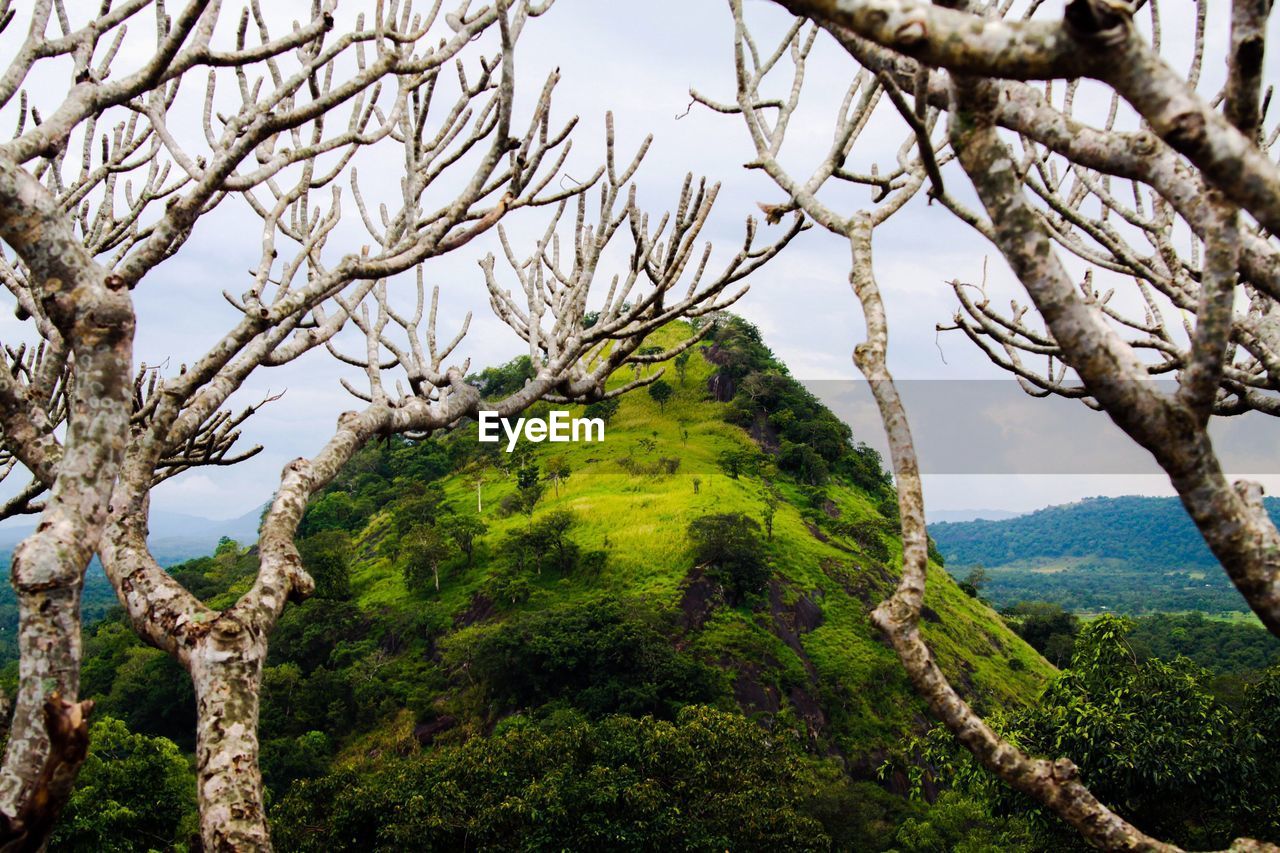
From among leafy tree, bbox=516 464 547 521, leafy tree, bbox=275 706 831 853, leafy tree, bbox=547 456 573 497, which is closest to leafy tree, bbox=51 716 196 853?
leafy tree, bbox=275 706 831 853

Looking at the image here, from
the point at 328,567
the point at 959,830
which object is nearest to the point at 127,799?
the point at 959,830

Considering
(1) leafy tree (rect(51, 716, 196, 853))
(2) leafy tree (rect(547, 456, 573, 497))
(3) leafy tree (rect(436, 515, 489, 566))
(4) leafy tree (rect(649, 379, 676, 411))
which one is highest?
(4) leafy tree (rect(649, 379, 676, 411))

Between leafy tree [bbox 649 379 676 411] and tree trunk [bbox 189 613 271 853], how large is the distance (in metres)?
71.9

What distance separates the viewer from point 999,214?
229cm

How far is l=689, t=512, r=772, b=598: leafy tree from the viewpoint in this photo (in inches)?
1794

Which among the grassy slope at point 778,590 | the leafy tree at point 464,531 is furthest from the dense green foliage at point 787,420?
the leafy tree at point 464,531

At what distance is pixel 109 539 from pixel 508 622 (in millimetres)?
40927

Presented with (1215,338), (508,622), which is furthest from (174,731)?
(1215,338)

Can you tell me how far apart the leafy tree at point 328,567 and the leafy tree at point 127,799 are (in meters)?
24.5

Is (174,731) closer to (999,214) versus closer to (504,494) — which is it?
(504,494)

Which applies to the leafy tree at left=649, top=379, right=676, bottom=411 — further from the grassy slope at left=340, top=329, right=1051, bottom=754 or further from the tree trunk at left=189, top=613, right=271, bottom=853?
the tree trunk at left=189, top=613, right=271, bottom=853

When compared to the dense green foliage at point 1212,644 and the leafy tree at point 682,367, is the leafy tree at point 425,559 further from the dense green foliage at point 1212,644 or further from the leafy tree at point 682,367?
the dense green foliage at point 1212,644

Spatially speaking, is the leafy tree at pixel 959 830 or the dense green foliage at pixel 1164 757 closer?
the dense green foliage at pixel 1164 757

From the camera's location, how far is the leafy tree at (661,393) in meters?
75.8
